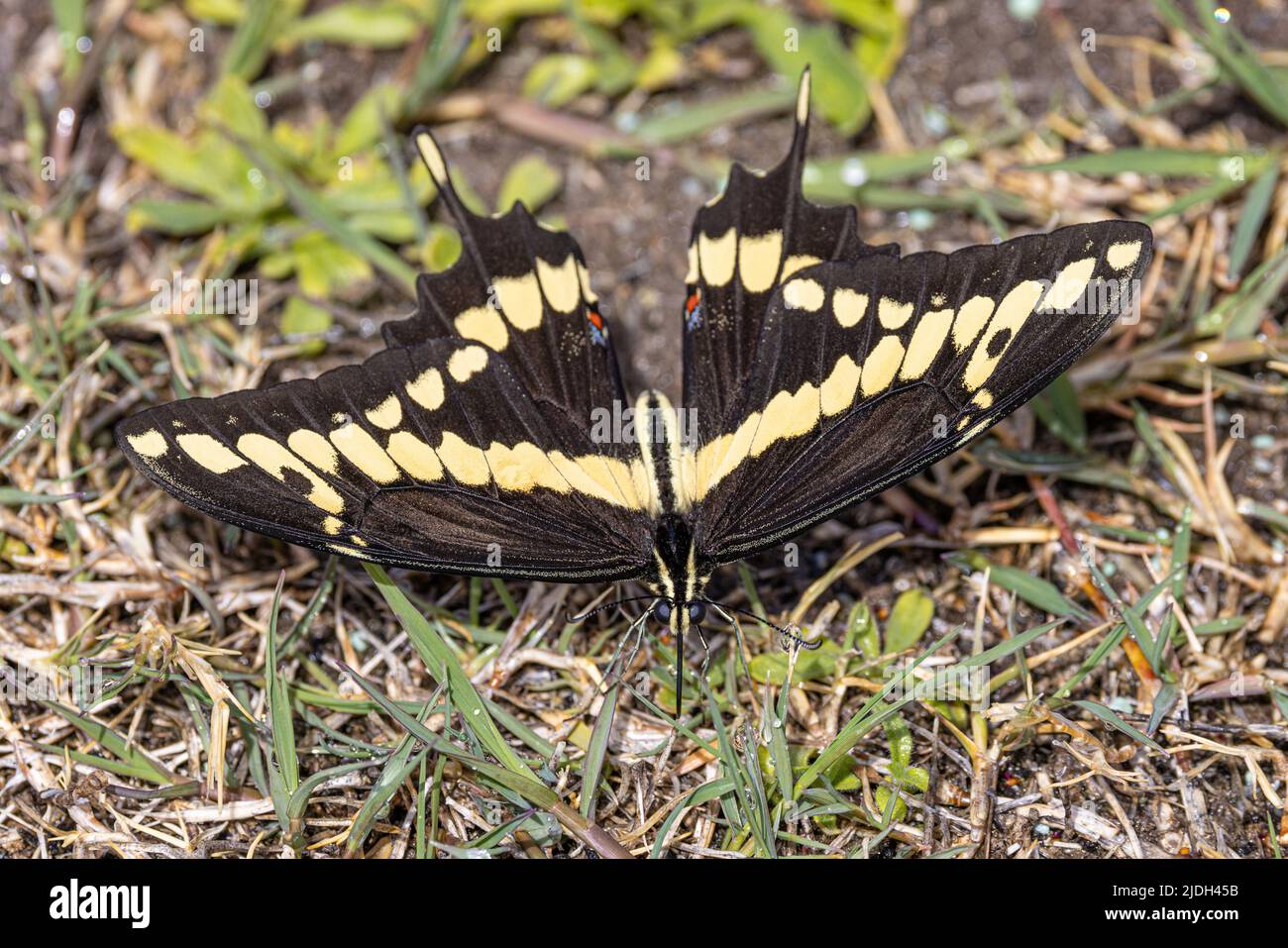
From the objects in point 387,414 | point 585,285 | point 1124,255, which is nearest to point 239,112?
point 585,285

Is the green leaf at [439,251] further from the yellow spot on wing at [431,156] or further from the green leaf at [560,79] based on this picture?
the green leaf at [560,79]

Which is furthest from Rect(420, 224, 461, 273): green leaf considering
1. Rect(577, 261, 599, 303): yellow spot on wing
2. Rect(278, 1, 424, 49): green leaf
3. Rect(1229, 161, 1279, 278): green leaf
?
Rect(1229, 161, 1279, 278): green leaf

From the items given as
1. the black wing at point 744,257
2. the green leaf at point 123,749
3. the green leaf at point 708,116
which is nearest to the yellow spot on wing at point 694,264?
the black wing at point 744,257

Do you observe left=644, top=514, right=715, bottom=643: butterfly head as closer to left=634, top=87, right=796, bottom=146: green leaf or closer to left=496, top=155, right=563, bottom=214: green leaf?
left=496, top=155, right=563, bottom=214: green leaf

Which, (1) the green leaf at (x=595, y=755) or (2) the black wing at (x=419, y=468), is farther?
(1) the green leaf at (x=595, y=755)

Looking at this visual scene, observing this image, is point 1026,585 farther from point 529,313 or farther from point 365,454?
point 365,454

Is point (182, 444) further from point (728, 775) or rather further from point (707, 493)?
point (728, 775)

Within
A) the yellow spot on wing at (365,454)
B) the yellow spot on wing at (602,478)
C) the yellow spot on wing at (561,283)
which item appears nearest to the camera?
the yellow spot on wing at (365,454)
